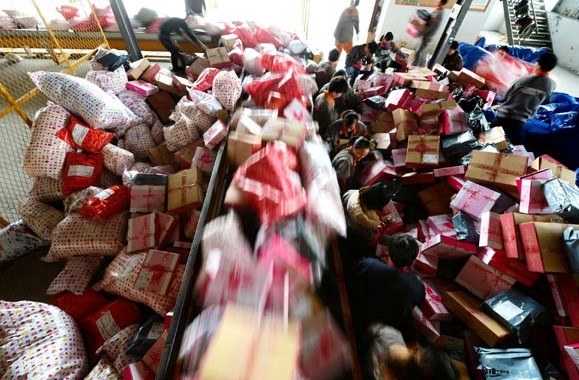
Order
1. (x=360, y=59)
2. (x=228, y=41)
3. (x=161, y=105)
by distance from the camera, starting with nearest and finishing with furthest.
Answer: (x=161, y=105), (x=228, y=41), (x=360, y=59)

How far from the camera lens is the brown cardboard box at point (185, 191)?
242cm

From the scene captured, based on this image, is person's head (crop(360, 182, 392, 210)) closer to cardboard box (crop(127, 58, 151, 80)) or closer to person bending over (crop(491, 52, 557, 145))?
person bending over (crop(491, 52, 557, 145))

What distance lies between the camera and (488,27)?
1131 centimetres

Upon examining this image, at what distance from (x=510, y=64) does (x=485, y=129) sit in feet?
12.4

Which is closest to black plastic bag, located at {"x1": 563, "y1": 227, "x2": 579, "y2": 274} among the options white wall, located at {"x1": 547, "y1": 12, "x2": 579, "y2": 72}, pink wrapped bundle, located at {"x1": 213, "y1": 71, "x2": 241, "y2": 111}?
pink wrapped bundle, located at {"x1": 213, "y1": 71, "x2": 241, "y2": 111}

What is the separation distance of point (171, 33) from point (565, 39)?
12318mm

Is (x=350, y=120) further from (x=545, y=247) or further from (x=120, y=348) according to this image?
(x=120, y=348)

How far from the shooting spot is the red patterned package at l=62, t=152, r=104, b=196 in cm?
246

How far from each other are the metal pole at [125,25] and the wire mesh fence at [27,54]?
66 centimetres

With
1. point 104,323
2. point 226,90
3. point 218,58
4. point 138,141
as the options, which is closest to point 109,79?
point 138,141

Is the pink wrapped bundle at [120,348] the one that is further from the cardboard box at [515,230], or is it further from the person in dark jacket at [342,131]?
the cardboard box at [515,230]

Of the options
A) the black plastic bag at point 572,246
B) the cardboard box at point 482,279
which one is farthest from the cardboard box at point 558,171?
the cardboard box at point 482,279

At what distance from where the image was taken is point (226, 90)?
3225 millimetres

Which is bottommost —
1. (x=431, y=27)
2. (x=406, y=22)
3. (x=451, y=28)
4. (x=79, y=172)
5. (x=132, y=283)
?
(x=132, y=283)
